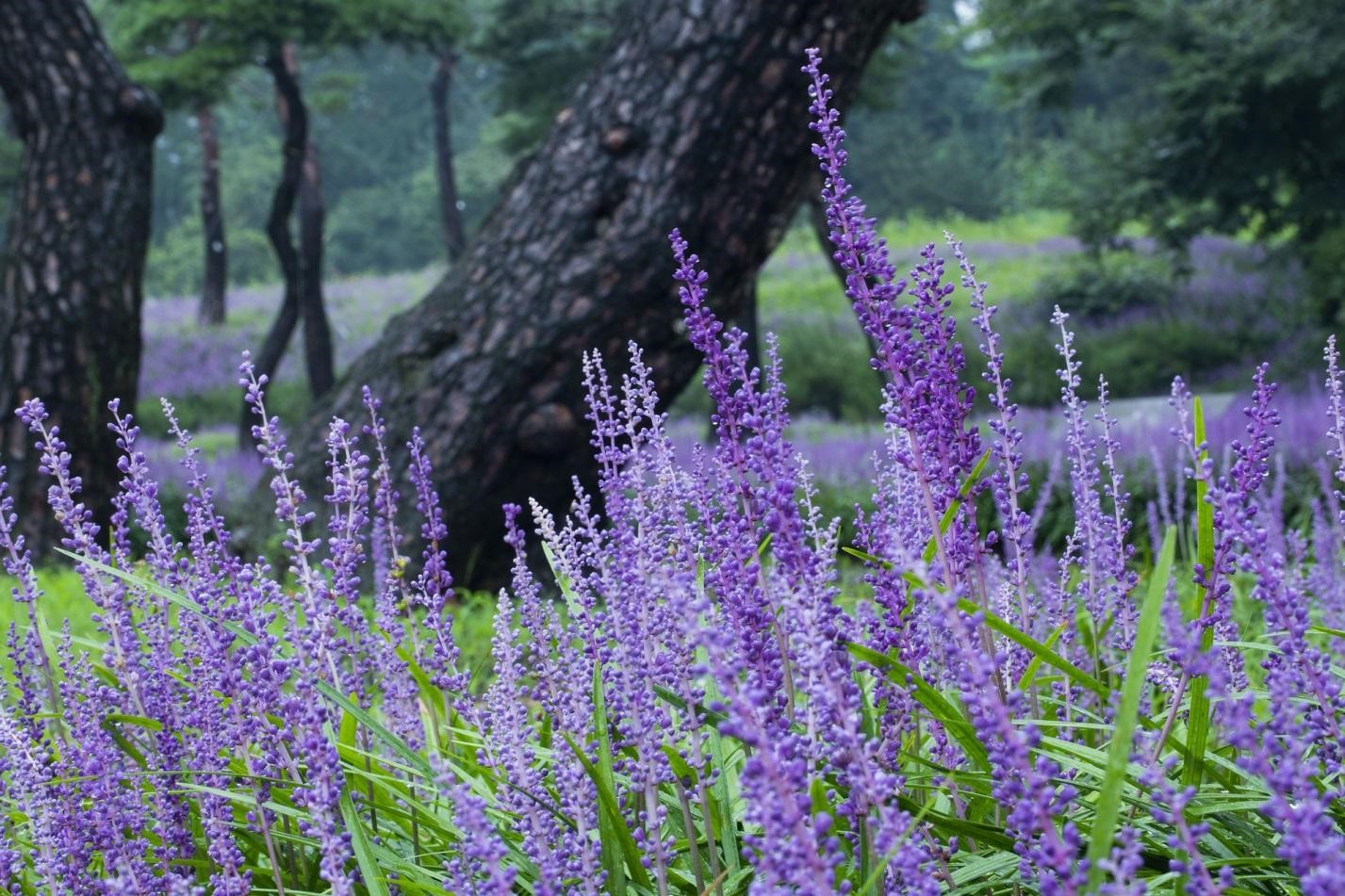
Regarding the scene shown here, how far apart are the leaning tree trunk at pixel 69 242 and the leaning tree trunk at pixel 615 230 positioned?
247 cm

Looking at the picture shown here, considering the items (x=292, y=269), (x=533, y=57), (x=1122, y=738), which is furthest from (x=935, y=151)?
(x=1122, y=738)

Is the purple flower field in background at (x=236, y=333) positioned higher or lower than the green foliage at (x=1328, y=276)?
lower

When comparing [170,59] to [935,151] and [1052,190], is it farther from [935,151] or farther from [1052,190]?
[935,151]

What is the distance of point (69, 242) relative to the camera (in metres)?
8.02

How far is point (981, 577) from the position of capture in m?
2.08

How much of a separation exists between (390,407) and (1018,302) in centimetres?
1793

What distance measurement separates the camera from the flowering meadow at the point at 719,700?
153 centimetres

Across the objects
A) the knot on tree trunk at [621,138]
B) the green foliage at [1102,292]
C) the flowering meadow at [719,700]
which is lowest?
the green foliage at [1102,292]

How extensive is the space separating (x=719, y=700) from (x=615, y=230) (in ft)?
15.6

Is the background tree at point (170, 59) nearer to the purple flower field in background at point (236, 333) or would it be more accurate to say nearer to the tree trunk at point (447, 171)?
the purple flower field in background at point (236, 333)

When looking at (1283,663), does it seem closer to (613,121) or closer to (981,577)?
(981,577)

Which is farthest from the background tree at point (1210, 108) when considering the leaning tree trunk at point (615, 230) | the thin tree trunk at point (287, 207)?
the thin tree trunk at point (287, 207)

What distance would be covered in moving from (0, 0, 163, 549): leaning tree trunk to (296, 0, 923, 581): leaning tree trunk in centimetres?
247

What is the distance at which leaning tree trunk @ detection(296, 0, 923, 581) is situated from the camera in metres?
6.19
